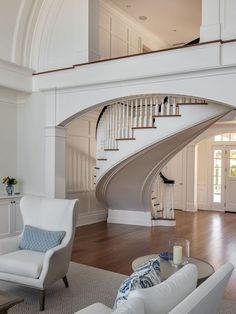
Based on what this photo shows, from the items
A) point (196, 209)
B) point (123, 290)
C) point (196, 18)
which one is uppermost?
point (196, 18)

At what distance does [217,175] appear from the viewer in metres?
10.6

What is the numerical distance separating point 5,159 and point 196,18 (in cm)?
530

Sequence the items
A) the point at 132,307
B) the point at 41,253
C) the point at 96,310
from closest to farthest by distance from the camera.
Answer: the point at 132,307
the point at 96,310
the point at 41,253

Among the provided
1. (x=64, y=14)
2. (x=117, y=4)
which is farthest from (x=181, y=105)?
(x=117, y=4)

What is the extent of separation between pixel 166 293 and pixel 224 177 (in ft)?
30.3

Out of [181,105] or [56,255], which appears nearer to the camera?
[56,255]

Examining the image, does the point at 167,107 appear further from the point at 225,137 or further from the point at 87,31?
the point at 225,137

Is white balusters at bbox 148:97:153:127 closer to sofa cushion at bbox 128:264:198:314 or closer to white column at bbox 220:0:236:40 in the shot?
white column at bbox 220:0:236:40

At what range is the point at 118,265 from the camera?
4.76 metres

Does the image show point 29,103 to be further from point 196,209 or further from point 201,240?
point 196,209

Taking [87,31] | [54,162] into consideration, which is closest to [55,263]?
[54,162]

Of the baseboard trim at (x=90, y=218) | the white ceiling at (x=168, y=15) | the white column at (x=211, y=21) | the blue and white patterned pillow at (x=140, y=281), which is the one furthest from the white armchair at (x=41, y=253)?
the white ceiling at (x=168, y=15)

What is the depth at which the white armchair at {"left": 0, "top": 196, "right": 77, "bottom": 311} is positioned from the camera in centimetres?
337

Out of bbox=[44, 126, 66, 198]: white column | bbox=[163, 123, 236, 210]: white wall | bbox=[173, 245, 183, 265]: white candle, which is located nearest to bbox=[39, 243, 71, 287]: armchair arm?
bbox=[173, 245, 183, 265]: white candle
